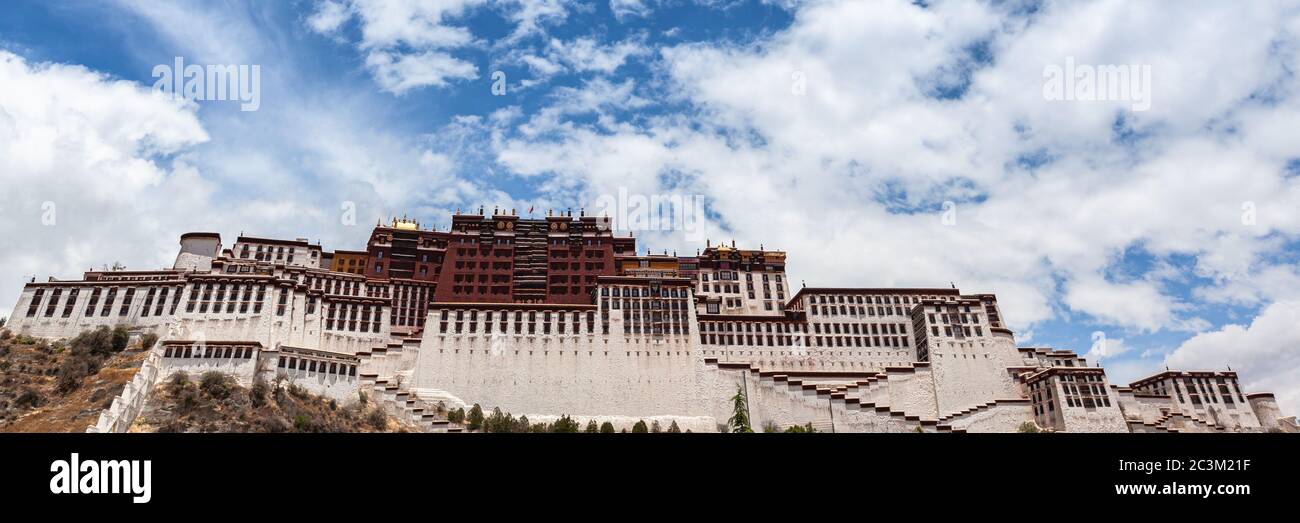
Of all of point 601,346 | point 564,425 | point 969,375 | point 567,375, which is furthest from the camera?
point 969,375

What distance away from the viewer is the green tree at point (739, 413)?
78.6 m

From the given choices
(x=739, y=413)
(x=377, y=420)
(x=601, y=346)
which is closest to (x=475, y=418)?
(x=377, y=420)

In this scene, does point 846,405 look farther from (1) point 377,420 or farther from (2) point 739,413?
(1) point 377,420

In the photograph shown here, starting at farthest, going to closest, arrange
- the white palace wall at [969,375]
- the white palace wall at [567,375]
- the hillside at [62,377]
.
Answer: the white palace wall at [969,375] → the white palace wall at [567,375] → the hillside at [62,377]

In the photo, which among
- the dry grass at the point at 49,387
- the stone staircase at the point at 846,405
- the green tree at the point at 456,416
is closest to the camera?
the dry grass at the point at 49,387

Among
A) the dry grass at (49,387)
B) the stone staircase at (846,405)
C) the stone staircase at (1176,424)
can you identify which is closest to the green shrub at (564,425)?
the stone staircase at (846,405)

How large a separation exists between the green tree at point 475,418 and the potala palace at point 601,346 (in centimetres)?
287

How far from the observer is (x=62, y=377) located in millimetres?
66250

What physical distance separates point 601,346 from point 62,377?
4691 centimetres

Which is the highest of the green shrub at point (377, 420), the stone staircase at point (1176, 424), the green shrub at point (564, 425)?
the green shrub at point (377, 420)

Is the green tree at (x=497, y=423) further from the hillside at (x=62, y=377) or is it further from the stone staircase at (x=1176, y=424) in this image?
the stone staircase at (x=1176, y=424)

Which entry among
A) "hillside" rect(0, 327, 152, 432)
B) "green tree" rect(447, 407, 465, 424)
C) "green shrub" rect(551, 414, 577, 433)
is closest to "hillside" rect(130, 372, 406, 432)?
"hillside" rect(0, 327, 152, 432)
